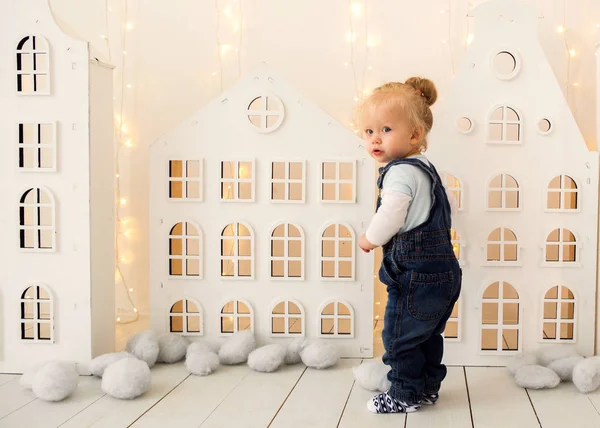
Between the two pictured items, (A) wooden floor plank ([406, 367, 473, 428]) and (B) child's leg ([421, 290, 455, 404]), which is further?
(B) child's leg ([421, 290, 455, 404])

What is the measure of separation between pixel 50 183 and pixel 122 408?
2.53ft

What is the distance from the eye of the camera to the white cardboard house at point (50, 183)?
207 centimetres

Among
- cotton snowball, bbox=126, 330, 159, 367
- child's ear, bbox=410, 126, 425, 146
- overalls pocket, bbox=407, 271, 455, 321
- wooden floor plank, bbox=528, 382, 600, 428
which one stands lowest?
wooden floor plank, bbox=528, 382, 600, 428

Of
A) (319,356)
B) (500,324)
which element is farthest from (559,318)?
(319,356)

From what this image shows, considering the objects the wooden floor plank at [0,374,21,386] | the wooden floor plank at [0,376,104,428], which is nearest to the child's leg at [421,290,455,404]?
the wooden floor plank at [0,376,104,428]

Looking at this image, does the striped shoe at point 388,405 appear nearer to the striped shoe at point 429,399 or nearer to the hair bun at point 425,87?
the striped shoe at point 429,399

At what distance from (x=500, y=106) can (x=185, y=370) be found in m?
1.35

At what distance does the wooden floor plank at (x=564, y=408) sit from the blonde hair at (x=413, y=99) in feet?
2.66

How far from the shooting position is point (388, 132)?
1.87 metres

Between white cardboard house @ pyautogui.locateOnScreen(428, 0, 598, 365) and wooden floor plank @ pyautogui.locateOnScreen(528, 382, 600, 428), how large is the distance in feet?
0.94

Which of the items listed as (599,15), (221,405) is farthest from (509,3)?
(221,405)

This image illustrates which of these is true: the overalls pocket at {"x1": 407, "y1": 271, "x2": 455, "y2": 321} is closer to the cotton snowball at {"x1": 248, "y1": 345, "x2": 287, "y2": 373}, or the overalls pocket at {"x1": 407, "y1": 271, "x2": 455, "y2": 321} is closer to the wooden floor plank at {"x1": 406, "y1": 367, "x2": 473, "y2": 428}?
the wooden floor plank at {"x1": 406, "y1": 367, "x2": 473, "y2": 428}

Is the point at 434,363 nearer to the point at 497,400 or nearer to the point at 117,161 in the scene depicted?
the point at 497,400

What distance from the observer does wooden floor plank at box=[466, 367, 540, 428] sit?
66.7 inches
